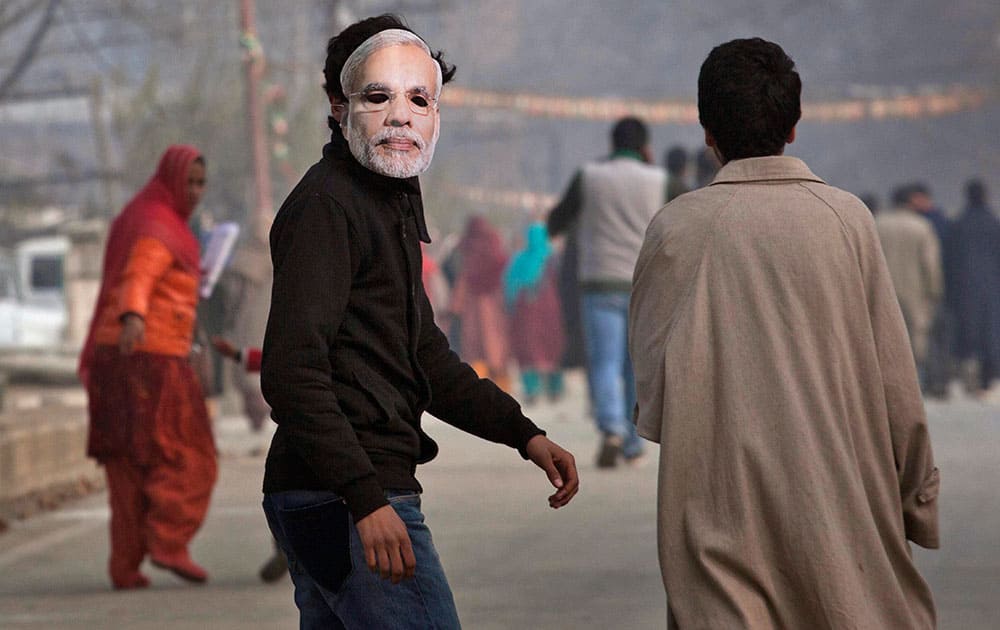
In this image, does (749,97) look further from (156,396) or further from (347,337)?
(156,396)

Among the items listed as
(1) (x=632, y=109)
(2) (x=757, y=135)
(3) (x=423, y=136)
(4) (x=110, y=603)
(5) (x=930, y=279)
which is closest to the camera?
(3) (x=423, y=136)

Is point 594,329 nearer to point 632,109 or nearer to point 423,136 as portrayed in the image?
point 423,136

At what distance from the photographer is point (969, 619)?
22.4 feet

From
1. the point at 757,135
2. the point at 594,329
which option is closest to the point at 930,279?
the point at 594,329

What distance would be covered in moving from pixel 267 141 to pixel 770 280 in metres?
28.0

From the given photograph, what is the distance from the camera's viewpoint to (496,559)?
8547 millimetres

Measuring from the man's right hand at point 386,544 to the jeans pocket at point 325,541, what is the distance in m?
0.11

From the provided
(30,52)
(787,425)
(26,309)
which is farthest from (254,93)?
(787,425)

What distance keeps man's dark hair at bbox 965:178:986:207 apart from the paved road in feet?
20.9

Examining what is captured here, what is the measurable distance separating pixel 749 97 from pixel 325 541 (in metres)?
1.16

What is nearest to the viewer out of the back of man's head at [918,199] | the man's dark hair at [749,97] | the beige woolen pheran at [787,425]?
the beige woolen pheran at [787,425]

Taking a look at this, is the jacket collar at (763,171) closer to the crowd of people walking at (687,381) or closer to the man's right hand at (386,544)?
the crowd of people walking at (687,381)

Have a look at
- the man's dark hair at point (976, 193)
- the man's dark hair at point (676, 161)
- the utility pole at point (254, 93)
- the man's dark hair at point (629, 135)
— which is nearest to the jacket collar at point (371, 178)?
the man's dark hair at point (629, 135)

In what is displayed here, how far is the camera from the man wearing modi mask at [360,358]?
3609 millimetres
